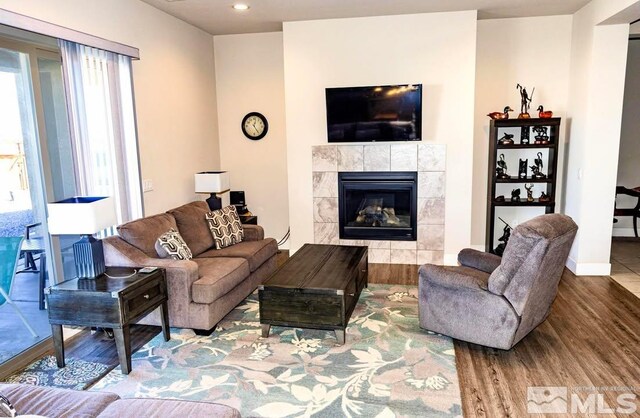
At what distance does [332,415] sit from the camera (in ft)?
8.62

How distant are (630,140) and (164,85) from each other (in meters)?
6.81

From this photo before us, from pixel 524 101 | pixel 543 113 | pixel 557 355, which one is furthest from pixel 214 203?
pixel 543 113

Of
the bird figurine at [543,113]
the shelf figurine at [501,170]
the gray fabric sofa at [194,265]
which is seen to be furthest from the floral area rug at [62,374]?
the bird figurine at [543,113]

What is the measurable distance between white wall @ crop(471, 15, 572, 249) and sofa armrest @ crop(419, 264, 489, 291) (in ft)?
9.57

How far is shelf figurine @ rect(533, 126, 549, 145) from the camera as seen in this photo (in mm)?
5469

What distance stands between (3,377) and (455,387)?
3.11 meters

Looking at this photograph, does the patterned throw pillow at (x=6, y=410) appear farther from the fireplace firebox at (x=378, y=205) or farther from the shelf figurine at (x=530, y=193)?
the shelf figurine at (x=530, y=193)

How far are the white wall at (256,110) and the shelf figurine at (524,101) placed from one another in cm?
312

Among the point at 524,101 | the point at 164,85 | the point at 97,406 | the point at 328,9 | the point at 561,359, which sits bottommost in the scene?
the point at 561,359

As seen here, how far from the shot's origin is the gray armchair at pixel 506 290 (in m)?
3.01

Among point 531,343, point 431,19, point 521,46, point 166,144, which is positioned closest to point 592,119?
point 521,46

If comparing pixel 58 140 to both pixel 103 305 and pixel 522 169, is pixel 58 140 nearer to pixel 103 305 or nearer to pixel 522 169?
pixel 103 305

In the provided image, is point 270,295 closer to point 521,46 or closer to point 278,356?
point 278,356

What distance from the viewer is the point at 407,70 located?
5465 mm
